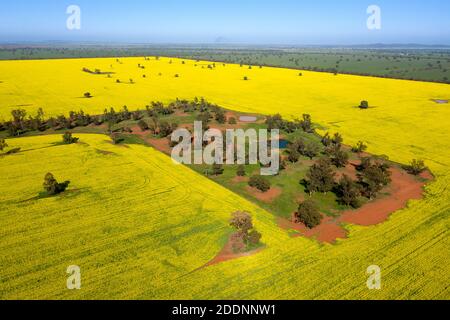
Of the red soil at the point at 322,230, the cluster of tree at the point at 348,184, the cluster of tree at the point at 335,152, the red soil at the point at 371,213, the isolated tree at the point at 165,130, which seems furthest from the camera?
the isolated tree at the point at 165,130

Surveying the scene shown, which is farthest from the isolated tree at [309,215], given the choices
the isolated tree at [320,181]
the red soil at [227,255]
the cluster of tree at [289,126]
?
the cluster of tree at [289,126]

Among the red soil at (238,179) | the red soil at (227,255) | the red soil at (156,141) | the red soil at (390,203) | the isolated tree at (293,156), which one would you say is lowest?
the red soil at (227,255)

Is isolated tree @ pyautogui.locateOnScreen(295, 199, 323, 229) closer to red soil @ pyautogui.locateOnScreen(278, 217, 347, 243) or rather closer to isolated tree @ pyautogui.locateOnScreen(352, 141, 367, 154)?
red soil @ pyautogui.locateOnScreen(278, 217, 347, 243)

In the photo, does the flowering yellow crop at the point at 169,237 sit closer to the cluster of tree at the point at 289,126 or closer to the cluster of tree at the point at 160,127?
the cluster of tree at the point at 160,127

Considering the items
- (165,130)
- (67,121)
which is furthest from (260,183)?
(67,121)

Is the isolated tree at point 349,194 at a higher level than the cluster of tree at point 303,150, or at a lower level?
lower

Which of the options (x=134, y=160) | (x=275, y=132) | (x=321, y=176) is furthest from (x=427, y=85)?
(x=134, y=160)
